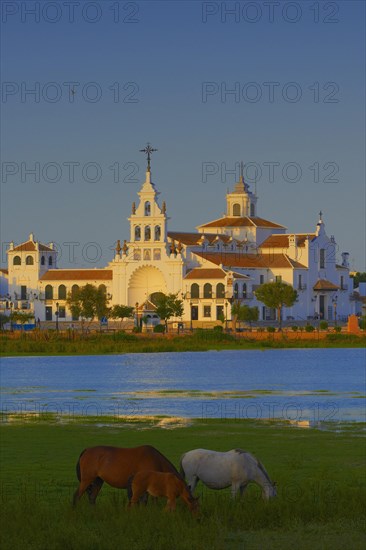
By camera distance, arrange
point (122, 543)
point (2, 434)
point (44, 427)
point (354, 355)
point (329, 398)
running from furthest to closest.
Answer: point (354, 355)
point (329, 398)
point (44, 427)
point (2, 434)
point (122, 543)

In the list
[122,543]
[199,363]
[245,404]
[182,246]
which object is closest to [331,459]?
[122,543]

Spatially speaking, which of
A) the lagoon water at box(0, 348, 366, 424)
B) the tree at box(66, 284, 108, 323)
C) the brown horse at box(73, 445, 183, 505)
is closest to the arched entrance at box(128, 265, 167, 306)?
the tree at box(66, 284, 108, 323)

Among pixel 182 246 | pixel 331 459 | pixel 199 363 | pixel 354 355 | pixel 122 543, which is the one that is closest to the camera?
pixel 122 543

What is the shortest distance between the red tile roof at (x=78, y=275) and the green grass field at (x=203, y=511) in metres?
116

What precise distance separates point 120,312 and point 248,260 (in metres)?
18.4

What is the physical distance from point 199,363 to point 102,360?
6521 millimetres

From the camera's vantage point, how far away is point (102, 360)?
240 ft

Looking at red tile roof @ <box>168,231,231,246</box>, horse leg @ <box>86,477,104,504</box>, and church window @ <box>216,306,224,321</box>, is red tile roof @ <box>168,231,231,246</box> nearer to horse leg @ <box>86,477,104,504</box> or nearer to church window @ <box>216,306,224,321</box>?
church window @ <box>216,306,224,321</box>

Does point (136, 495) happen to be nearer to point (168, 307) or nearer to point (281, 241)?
point (168, 307)

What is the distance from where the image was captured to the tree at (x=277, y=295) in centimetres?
12650

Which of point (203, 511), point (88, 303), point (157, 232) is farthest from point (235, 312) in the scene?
point (203, 511)

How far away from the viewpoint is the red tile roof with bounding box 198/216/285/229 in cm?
14600

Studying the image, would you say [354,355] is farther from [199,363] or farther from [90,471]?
[90,471]

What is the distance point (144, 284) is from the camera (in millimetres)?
140875
